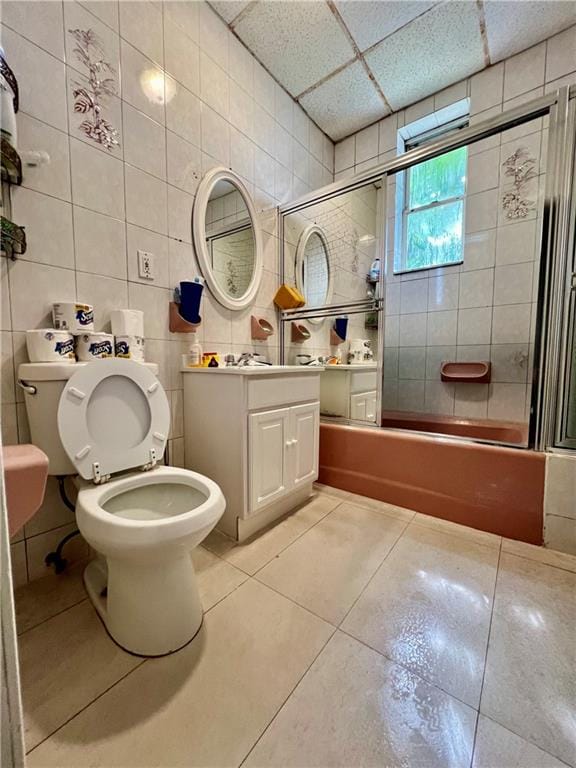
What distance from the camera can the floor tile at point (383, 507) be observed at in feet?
5.10

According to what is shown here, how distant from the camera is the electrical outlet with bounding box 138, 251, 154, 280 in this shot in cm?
132

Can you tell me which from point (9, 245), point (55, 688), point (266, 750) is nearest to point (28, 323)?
point (9, 245)

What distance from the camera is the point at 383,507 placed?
163 centimetres

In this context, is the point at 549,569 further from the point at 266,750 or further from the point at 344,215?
the point at 344,215

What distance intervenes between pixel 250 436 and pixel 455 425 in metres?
1.45

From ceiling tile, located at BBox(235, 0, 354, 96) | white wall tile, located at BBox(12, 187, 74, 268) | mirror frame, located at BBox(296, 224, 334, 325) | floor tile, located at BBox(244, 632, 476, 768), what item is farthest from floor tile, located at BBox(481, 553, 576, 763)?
ceiling tile, located at BBox(235, 0, 354, 96)

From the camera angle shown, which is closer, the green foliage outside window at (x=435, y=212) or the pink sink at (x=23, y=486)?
the pink sink at (x=23, y=486)

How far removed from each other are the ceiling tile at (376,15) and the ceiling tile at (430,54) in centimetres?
5

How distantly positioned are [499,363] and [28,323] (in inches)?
99.0

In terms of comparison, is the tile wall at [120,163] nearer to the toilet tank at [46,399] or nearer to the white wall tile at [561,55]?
the toilet tank at [46,399]

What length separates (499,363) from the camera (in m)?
2.08

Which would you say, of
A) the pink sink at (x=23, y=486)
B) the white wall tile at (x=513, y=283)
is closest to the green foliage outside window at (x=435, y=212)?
the white wall tile at (x=513, y=283)

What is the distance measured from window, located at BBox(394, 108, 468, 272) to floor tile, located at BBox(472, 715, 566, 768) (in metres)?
2.36

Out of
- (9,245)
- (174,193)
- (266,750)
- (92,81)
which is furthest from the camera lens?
(174,193)
